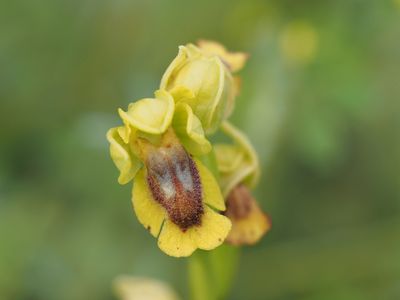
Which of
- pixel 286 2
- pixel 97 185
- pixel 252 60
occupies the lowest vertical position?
pixel 97 185

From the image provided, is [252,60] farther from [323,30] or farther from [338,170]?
[338,170]

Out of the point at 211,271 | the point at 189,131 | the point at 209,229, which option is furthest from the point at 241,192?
the point at 189,131

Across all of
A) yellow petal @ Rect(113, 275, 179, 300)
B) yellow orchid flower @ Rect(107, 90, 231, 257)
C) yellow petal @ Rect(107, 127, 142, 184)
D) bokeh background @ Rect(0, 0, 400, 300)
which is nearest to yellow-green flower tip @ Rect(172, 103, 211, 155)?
yellow orchid flower @ Rect(107, 90, 231, 257)

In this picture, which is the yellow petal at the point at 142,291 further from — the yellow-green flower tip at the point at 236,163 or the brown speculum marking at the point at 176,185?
the brown speculum marking at the point at 176,185

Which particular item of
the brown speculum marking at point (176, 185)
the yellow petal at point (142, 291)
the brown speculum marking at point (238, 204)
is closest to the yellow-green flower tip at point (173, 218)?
the brown speculum marking at point (176, 185)

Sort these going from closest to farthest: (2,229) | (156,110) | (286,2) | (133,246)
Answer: (156,110) < (2,229) < (133,246) < (286,2)

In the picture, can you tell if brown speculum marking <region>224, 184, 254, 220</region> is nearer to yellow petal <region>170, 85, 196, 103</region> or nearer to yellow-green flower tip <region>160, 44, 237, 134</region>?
yellow-green flower tip <region>160, 44, 237, 134</region>

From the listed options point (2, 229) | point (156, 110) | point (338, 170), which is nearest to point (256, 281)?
point (338, 170)
